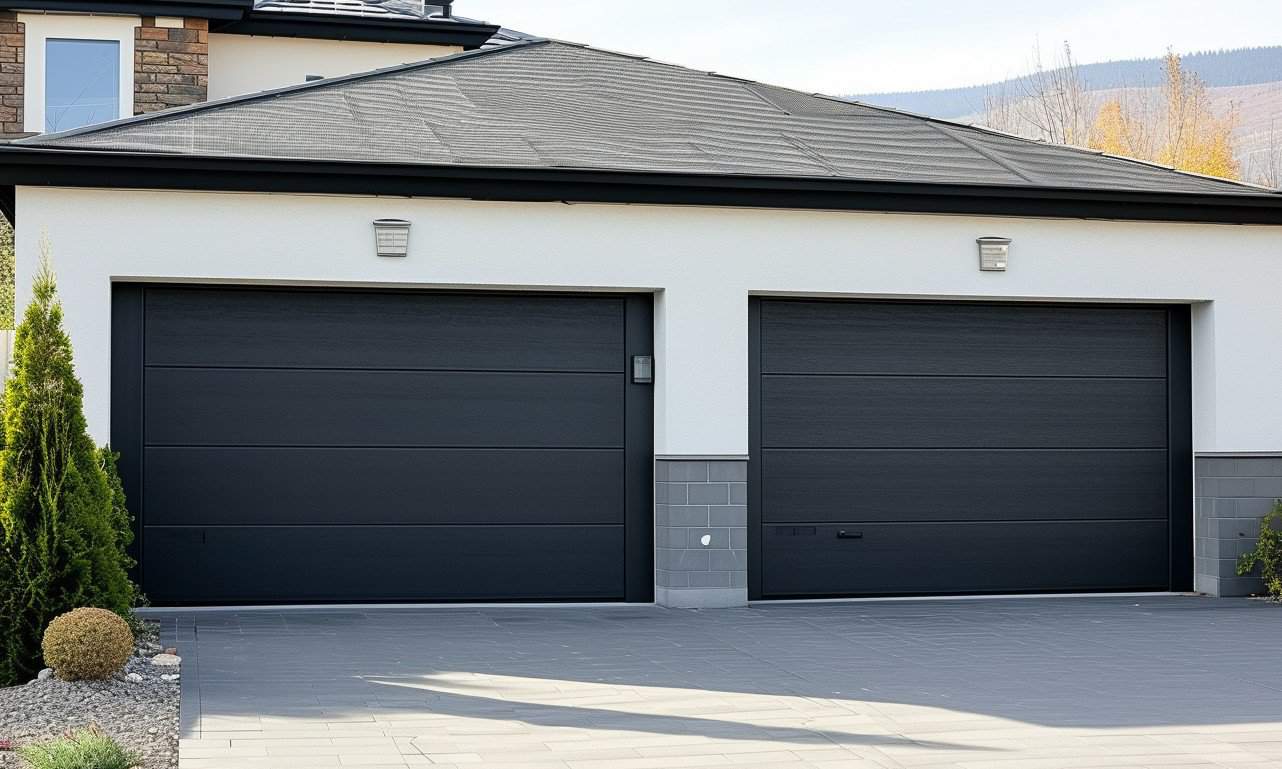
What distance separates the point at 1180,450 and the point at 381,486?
6611 millimetres

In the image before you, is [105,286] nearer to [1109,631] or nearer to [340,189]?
[340,189]

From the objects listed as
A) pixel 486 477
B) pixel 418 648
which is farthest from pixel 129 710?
pixel 486 477

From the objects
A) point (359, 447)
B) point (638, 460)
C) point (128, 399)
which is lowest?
point (638, 460)

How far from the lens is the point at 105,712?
6.87 meters

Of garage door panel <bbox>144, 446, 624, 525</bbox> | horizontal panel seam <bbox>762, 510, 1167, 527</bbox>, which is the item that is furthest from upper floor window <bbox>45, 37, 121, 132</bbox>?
horizontal panel seam <bbox>762, 510, 1167, 527</bbox>

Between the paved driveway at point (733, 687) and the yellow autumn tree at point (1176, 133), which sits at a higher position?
the yellow autumn tree at point (1176, 133)

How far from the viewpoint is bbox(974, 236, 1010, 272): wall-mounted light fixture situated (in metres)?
11.7

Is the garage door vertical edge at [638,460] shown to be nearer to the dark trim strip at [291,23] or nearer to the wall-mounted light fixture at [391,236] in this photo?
the wall-mounted light fixture at [391,236]

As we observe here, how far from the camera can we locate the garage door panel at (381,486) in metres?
10.8

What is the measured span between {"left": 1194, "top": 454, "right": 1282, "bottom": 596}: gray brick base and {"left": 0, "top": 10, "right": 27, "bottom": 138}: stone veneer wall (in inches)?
544

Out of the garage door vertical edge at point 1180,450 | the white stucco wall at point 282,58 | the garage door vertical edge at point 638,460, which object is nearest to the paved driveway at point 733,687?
the garage door vertical edge at point 638,460

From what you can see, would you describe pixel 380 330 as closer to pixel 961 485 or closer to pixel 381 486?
pixel 381 486

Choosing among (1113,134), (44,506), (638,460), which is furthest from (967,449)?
(1113,134)

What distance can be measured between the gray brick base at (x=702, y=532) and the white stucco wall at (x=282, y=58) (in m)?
9.80
